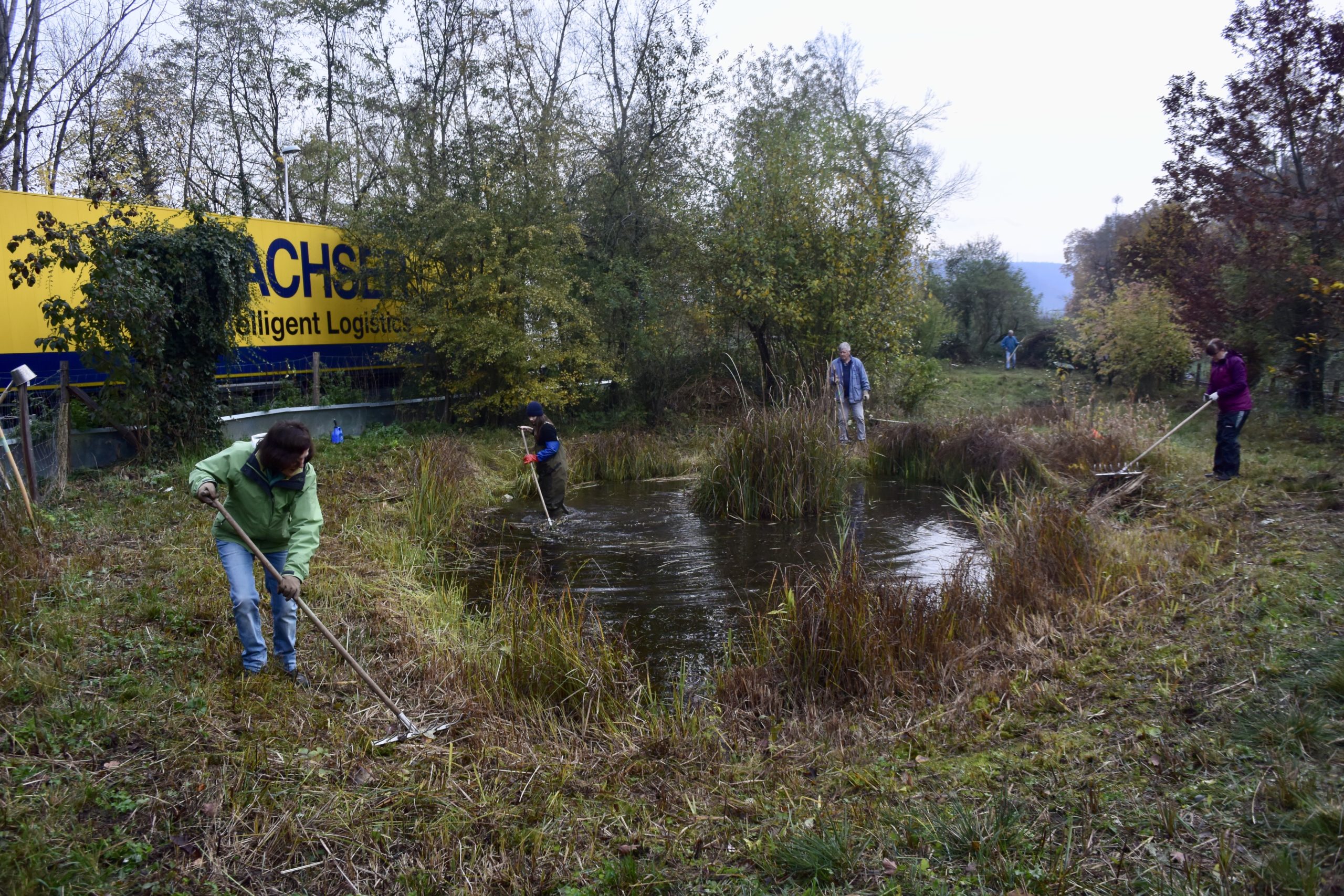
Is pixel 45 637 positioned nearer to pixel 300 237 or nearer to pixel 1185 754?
pixel 1185 754

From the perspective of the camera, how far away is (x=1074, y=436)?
1089 cm

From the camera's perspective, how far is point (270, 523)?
482 cm

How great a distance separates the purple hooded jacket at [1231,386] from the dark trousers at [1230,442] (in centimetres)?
7

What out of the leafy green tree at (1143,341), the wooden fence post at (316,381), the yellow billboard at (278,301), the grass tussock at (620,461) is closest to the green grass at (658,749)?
the yellow billboard at (278,301)

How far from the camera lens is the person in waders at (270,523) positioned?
4578mm

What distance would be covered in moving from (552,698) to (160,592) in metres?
3.00

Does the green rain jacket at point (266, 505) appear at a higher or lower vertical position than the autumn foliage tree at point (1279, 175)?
lower

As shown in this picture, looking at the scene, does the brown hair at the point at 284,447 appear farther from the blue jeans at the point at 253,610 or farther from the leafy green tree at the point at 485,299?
the leafy green tree at the point at 485,299

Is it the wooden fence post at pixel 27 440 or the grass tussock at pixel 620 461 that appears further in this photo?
the grass tussock at pixel 620 461

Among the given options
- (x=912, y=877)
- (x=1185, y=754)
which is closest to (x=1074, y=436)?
(x=1185, y=754)

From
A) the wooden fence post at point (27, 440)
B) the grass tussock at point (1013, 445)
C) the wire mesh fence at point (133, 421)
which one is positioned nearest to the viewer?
the wooden fence post at point (27, 440)

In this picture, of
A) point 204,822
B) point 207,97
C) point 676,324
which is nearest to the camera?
point 204,822

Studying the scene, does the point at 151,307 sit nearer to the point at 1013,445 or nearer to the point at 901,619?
the point at 901,619

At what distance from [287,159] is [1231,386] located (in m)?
19.7
